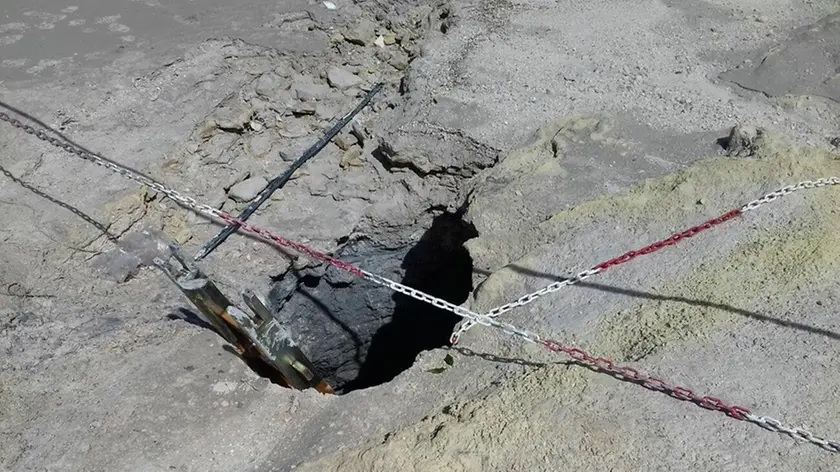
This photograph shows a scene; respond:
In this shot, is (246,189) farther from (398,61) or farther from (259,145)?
(398,61)

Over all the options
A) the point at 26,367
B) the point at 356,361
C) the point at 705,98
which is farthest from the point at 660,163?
the point at 26,367

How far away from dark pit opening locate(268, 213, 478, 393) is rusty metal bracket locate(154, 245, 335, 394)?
0.91 metres

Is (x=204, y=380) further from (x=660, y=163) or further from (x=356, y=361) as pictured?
(x=660, y=163)

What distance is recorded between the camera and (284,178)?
6.04 metres

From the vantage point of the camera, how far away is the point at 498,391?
385 cm

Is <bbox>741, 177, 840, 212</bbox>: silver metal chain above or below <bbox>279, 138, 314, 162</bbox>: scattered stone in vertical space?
above

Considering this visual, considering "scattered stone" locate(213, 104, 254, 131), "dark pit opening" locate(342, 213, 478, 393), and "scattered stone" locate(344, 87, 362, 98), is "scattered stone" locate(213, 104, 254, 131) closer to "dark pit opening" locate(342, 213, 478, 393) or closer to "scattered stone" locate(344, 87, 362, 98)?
"scattered stone" locate(344, 87, 362, 98)

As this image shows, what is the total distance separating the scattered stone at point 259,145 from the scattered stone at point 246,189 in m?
0.31

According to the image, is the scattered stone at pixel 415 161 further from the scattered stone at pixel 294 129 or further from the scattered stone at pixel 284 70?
the scattered stone at pixel 284 70

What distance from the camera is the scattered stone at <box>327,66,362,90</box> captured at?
266 inches

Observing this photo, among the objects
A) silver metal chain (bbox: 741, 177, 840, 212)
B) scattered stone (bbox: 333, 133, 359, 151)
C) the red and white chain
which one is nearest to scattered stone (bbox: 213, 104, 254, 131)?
scattered stone (bbox: 333, 133, 359, 151)

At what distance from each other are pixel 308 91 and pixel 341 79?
0.32 m

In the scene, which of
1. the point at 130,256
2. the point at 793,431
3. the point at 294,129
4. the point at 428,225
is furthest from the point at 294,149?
the point at 793,431

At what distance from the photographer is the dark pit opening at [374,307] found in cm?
614
